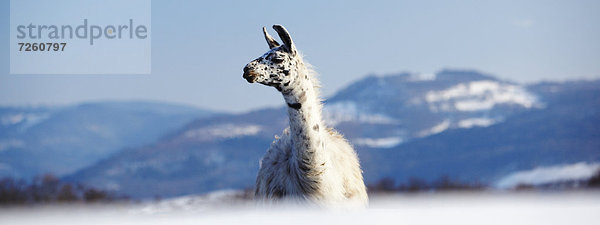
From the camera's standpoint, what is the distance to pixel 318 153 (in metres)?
6.67

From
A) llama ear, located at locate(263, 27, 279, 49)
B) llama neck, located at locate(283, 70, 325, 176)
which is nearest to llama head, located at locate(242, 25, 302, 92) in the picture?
llama neck, located at locate(283, 70, 325, 176)

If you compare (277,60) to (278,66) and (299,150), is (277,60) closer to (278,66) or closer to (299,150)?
(278,66)

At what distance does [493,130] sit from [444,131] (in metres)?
4.36

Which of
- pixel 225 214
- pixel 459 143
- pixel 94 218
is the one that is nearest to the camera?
pixel 225 214

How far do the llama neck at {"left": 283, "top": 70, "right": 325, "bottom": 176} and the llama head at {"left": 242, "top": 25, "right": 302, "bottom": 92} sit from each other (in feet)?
0.40

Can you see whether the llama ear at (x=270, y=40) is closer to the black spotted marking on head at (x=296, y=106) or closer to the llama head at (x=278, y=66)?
the llama head at (x=278, y=66)

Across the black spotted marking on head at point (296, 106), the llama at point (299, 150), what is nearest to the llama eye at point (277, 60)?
the llama at point (299, 150)

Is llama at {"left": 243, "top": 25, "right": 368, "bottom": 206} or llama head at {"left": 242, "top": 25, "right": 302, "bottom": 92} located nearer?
llama head at {"left": 242, "top": 25, "right": 302, "bottom": 92}

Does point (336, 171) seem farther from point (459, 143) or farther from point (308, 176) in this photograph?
point (459, 143)

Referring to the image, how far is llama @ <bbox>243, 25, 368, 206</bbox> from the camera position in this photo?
625 centimetres

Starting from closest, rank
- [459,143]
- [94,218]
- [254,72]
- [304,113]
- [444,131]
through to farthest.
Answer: [94,218] → [254,72] → [304,113] → [459,143] → [444,131]

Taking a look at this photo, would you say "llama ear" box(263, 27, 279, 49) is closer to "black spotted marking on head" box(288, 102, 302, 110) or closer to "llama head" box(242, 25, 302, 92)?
"llama head" box(242, 25, 302, 92)

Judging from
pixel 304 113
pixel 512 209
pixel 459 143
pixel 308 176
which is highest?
pixel 459 143

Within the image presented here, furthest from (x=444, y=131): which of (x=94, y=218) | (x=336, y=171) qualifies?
(x=94, y=218)
